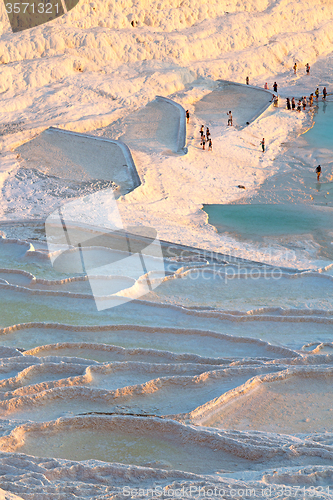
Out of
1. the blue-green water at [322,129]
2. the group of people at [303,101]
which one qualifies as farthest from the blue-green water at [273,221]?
the group of people at [303,101]

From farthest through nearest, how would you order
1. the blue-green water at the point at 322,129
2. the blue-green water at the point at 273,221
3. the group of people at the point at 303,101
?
the group of people at the point at 303,101, the blue-green water at the point at 322,129, the blue-green water at the point at 273,221

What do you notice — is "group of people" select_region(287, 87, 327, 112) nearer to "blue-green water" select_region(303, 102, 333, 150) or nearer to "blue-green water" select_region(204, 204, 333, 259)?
"blue-green water" select_region(303, 102, 333, 150)

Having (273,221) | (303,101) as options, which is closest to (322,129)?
(303,101)

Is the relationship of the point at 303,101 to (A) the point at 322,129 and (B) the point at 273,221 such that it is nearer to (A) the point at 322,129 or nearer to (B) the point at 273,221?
(A) the point at 322,129

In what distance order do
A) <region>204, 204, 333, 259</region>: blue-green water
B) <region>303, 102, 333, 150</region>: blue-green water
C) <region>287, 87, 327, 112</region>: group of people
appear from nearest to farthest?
1. <region>204, 204, 333, 259</region>: blue-green water
2. <region>303, 102, 333, 150</region>: blue-green water
3. <region>287, 87, 327, 112</region>: group of people

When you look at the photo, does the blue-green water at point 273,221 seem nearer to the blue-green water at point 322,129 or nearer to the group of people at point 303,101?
the blue-green water at point 322,129

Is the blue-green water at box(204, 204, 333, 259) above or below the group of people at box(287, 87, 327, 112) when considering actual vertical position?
below

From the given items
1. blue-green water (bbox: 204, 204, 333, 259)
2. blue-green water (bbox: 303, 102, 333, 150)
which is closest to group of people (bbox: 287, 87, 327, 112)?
blue-green water (bbox: 303, 102, 333, 150)

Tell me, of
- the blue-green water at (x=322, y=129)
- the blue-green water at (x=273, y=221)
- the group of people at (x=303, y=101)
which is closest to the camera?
the blue-green water at (x=273, y=221)

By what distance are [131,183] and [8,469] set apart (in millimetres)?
12461

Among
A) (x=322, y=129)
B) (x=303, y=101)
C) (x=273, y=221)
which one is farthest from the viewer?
(x=303, y=101)

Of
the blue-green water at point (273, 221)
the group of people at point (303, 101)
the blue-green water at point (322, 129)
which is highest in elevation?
the group of people at point (303, 101)

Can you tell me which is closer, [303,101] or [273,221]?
[273,221]

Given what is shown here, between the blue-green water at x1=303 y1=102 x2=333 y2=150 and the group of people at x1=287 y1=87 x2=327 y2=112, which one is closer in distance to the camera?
the blue-green water at x1=303 y1=102 x2=333 y2=150
